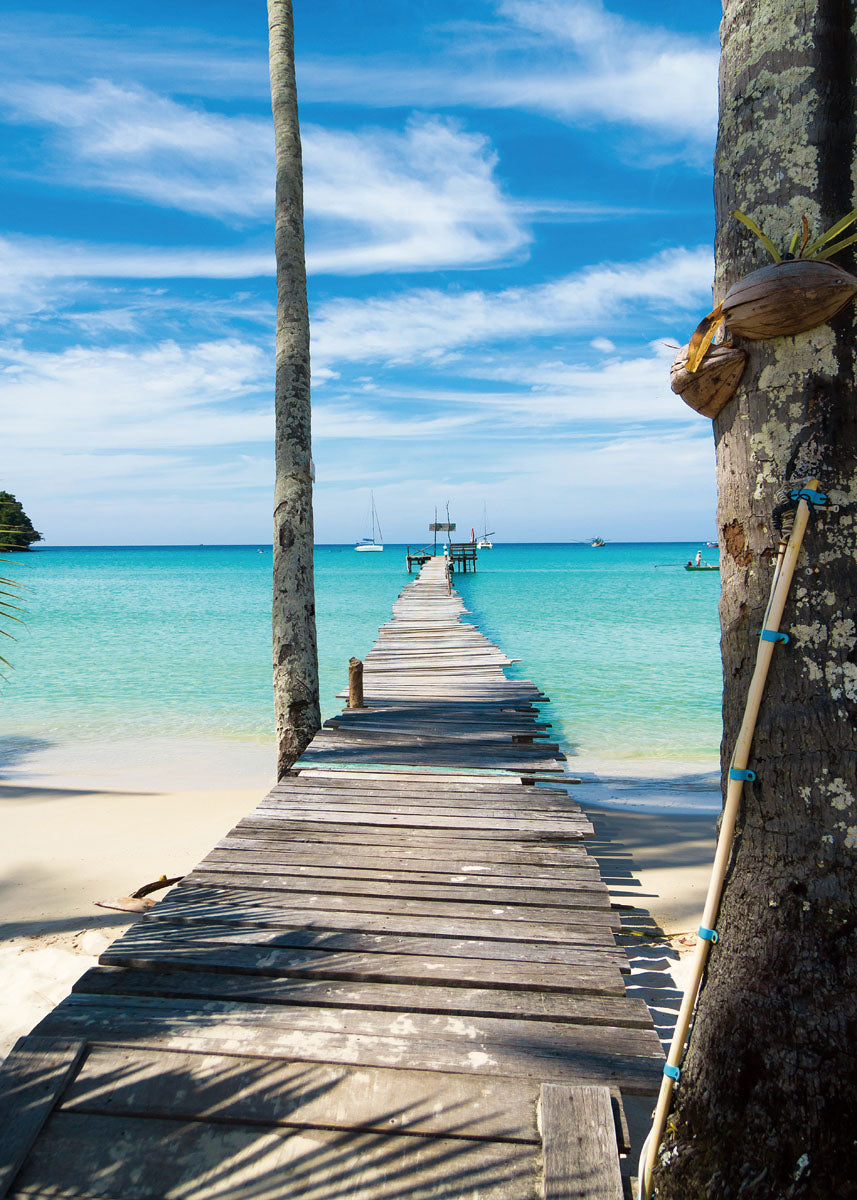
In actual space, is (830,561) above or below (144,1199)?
above

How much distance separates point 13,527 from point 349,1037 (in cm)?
228

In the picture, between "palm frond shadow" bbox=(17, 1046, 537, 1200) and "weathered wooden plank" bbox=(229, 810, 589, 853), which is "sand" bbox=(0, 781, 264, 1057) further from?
"palm frond shadow" bbox=(17, 1046, 537, 1200)

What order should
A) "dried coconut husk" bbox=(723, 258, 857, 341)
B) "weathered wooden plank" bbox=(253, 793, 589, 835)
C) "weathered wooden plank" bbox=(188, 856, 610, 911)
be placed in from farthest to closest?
"weathered wooden plank" bbox=(253, 793, 589, 835) < "weathered wooden plank" bbox=(188, 856, 610, 911) < "dried coconut husk" bbox=(723, 258, 857, 341)

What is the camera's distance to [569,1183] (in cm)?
188

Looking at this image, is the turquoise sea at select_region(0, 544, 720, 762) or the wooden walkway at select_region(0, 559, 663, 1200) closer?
the wooden walkway at select_region(0, 559, 663, 1200)

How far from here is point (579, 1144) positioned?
1985 mm

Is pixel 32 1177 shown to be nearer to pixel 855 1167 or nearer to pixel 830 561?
pixel 855 1167

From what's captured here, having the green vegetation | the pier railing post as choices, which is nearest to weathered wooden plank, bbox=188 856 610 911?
the green vegetation

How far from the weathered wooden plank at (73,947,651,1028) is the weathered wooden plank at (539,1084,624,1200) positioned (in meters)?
0.39

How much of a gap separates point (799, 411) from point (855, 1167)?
166cm

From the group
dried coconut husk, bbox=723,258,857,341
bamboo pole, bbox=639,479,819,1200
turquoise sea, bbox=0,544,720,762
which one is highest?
dried coconut husk, bbox=723,258,857,341

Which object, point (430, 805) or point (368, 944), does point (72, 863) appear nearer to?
point (430, 805)

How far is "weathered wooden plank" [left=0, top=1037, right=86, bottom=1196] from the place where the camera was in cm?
198

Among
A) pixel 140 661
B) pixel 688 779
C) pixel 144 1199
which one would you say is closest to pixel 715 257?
pixel 144 1199
